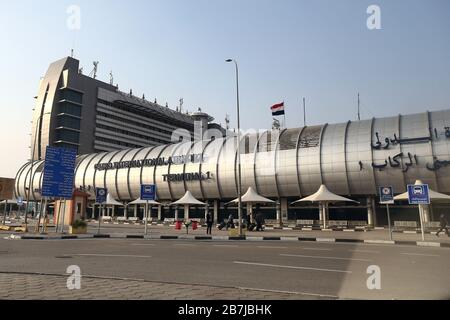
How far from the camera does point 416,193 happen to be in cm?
2125

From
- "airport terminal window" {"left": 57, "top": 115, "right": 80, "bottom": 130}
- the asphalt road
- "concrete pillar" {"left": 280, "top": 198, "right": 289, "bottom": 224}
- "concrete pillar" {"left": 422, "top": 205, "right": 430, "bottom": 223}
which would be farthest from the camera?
"airport terminal window" {"left": 57, "top": 115, "right": 80, "bottom": 130}

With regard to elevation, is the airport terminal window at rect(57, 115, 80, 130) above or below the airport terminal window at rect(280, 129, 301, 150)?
above

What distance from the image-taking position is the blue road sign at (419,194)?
21.0 metres

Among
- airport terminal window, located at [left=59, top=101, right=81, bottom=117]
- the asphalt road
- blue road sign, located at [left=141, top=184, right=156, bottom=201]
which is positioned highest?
airport terminal window, located at [left=59, top=101, right=81, bottom=117]

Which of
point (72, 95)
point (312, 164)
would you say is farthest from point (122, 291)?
point (72, 95)

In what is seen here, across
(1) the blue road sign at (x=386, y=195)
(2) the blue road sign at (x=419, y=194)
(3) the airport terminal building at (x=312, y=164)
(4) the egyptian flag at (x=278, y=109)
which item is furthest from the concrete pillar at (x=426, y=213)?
(4) the egyptian flag at (x=278, y=109)

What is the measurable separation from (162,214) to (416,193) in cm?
4145

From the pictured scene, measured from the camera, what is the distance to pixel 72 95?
97750 mm

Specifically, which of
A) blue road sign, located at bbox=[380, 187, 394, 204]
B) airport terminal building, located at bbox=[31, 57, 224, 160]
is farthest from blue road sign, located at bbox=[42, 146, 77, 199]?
airport terminal building, located at bbox=[31, 57, 224, 160]

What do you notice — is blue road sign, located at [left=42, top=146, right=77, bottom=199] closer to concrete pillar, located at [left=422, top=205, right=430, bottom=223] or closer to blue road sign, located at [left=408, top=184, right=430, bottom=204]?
blue road sign, located at [left=408, top=184, right=430, bottom=204]

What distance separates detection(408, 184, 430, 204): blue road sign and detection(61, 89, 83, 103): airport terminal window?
9401cm

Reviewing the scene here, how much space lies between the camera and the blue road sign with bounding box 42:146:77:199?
961 inches

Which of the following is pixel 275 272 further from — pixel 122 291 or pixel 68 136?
pixel 68 136

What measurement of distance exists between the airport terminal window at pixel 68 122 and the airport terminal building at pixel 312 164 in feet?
153
